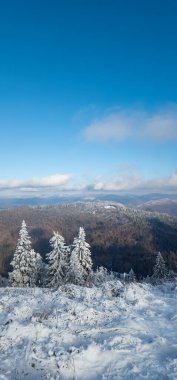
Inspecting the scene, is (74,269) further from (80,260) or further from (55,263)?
(55,263)

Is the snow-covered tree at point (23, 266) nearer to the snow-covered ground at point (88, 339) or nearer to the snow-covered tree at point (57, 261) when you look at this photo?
the snow-covered tree at point (57, 261)

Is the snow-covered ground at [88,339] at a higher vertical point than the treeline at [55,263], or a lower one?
higher

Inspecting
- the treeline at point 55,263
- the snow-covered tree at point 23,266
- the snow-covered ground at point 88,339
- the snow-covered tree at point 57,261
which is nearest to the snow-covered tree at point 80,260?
the treeline at point 55,263

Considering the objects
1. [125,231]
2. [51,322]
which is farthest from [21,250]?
[125,231]

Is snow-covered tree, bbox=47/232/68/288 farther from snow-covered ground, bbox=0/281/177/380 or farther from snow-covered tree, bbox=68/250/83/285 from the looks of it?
snow-covered ground, bbox=0/281/177/380

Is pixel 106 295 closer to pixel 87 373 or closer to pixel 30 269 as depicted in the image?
pixel 87 373

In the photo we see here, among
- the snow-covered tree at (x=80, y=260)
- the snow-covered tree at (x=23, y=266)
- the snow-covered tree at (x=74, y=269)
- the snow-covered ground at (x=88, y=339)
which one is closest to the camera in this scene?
the snow-covered ground at (x=88, y=339)

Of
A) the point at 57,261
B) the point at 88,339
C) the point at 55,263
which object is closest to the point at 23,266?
the point at 55,263
